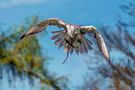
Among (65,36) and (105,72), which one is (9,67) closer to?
(65,36)

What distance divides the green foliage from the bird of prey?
880cm

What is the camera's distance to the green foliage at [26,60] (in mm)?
15039

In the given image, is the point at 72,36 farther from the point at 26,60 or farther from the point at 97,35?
the point at 26,60

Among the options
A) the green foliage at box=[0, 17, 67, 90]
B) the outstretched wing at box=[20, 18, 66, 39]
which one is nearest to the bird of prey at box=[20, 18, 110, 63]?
the outstretched wing at box=[20, 18, 66, 39]

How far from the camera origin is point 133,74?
2645 cm

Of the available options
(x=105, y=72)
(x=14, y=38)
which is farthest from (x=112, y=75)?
(x=14, y=38)

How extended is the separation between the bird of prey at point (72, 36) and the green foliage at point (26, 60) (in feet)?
28.9

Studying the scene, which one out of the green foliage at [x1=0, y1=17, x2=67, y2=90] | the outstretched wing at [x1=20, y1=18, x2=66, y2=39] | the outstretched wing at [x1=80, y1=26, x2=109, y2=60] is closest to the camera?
the outstretched wing at [x1=80, y1=26, x2=109, y2=60]

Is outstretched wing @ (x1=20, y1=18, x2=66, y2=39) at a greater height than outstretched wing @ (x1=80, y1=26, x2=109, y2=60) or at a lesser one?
greater

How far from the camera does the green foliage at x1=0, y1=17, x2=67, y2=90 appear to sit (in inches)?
592

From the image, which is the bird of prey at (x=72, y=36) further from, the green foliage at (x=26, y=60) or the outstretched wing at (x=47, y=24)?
the green foliage at (x=26, y=60)

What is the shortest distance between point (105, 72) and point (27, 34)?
70.5ft

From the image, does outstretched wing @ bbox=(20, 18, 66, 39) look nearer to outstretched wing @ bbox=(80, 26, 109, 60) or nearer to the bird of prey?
the bird of prey

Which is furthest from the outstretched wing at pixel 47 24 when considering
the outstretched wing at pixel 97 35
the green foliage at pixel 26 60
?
the green foliage at pixel 26 60
